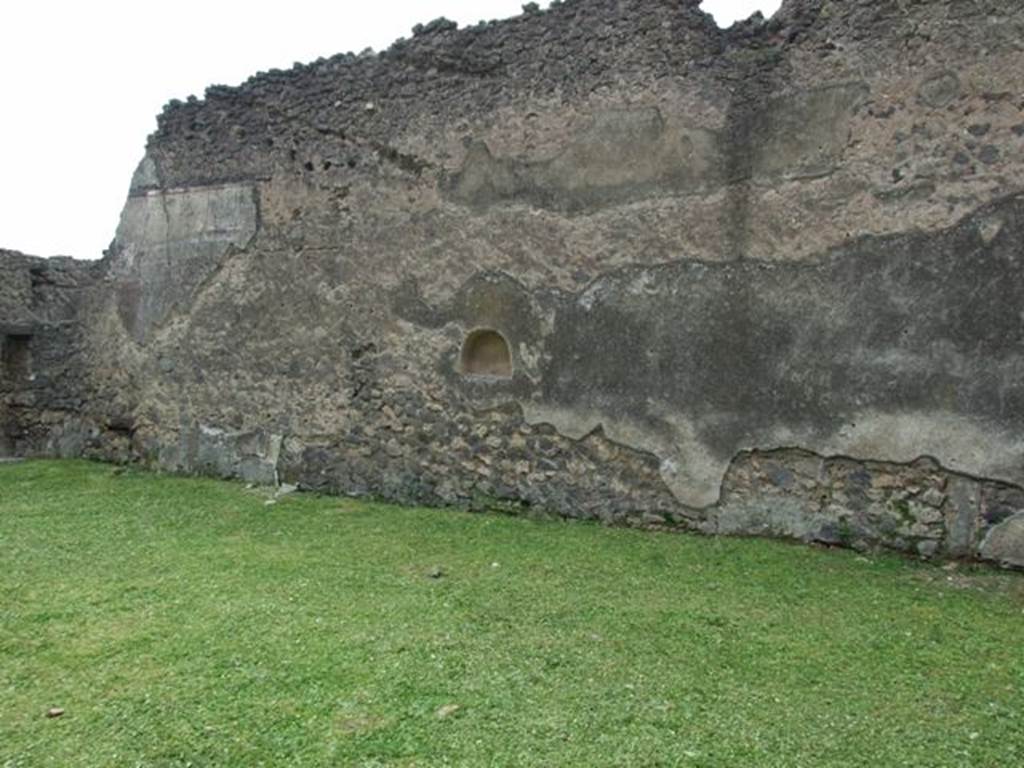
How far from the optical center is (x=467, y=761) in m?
2.30

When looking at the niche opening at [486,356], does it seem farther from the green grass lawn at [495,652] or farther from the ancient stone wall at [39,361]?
the ancient stone wall at [39,361]

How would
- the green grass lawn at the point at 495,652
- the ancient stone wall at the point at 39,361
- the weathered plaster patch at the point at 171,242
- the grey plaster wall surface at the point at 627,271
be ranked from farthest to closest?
1. the ancient stone wall at the point at 39,361
2. the weathered plaster patch at the point at 171,242
3. the grey plaster wall surface at the point at 627,271
4. the green grass lawn at the point at 495,652

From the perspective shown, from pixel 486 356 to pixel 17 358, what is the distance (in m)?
4.93

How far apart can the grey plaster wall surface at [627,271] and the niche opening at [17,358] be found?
1616 millimetres

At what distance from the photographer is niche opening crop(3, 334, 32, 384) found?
25.3 ft

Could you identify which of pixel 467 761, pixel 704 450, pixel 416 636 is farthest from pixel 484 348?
pixel 467 761

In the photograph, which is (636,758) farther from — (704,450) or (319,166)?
(319,166)

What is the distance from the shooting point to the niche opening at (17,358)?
7.70 meters

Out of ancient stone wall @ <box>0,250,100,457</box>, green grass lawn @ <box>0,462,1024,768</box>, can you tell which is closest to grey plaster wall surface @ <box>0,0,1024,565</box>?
green grass lawn @ <box>0,462,1024,768</box>

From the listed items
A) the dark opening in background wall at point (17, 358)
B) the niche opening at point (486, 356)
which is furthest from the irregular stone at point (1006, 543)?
the dark opening in background wall at point (17, 358)

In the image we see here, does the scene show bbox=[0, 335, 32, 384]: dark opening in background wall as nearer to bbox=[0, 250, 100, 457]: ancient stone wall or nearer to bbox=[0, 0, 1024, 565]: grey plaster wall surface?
bbox=[0, 250, 100, 457]: ancient stone wall

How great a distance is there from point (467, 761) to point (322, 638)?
3.50ft

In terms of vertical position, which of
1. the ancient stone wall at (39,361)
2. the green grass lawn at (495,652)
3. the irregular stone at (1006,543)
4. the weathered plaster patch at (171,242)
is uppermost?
the weathered plaster patch at (171,242)

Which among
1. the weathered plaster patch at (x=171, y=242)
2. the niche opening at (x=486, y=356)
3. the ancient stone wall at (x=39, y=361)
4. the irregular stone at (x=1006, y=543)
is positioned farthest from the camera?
the ancient stone wall at (x=39, y=361)
